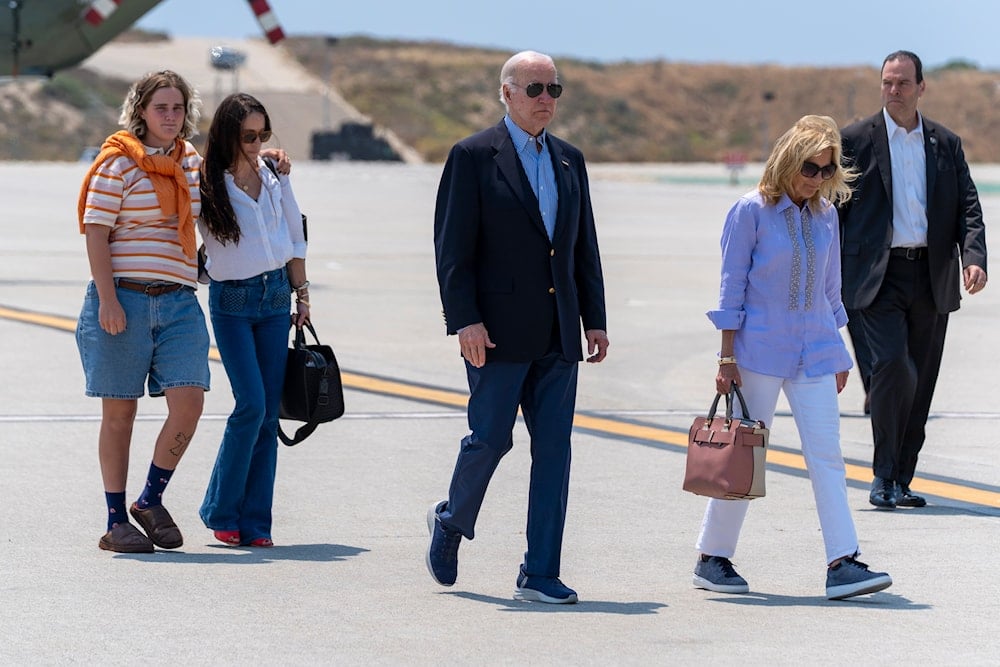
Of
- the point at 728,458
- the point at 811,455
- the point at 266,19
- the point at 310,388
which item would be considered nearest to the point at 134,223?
the point at 310,388

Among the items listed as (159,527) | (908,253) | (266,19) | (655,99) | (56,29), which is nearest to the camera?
(159,527)

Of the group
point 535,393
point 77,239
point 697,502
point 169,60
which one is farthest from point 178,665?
point 169,60

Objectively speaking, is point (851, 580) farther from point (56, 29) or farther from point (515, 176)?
point (56, 29)

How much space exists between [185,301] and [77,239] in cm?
2099

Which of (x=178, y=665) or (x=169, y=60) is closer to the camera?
(x=178, y=665)

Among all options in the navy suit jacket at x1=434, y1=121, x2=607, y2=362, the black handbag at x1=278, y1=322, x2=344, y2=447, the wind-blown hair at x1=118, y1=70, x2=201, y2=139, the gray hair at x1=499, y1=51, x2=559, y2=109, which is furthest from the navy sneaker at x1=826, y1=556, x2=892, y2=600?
the wind-blown hair at x1=118, y1=70, x2=201, y2=139

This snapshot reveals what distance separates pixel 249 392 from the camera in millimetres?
7410

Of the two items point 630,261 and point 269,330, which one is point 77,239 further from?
point 269,330

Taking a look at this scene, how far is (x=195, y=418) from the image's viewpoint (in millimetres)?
7352

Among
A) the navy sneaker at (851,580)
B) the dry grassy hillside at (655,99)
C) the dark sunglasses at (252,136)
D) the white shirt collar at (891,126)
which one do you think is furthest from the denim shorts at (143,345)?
the dry grassy hillside at (655,99)

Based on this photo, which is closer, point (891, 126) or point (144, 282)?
point (144, 282)

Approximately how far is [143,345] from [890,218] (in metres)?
3.63

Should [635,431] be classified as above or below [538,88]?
below

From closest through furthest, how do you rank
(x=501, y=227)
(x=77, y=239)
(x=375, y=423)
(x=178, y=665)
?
(x=178, y=665)
(x=501, y=227)
(x=375, y=423)
(x=77, y=239)
